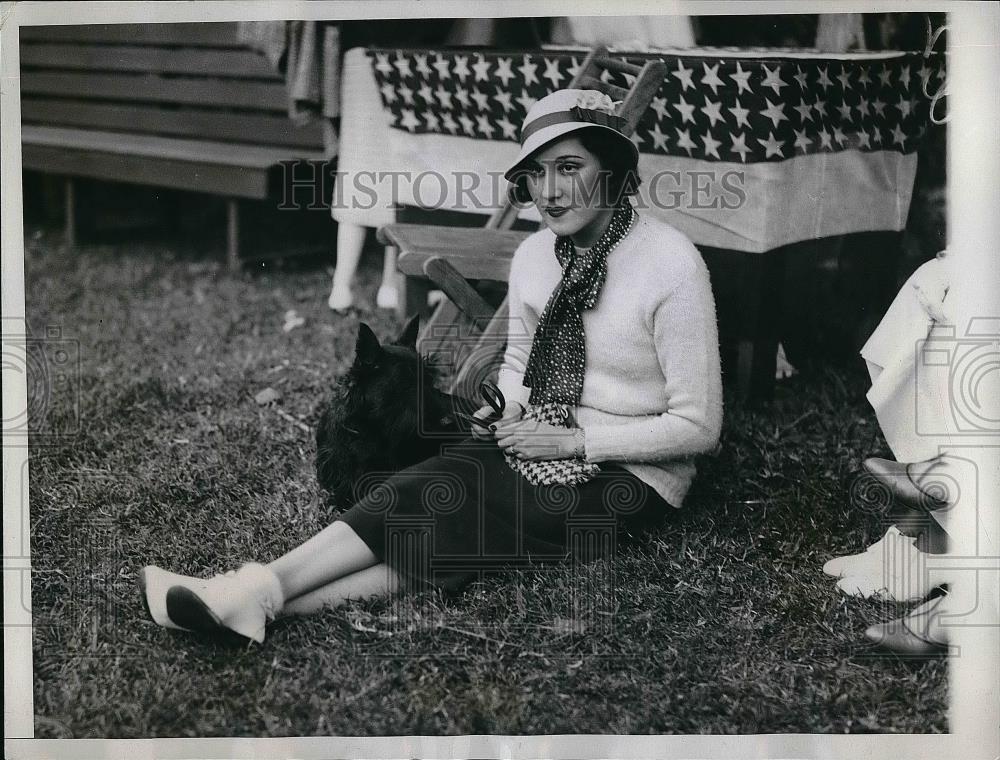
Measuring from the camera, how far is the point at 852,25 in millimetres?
2271

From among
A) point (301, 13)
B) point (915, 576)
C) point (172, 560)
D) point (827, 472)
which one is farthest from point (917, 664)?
point (301, 13)

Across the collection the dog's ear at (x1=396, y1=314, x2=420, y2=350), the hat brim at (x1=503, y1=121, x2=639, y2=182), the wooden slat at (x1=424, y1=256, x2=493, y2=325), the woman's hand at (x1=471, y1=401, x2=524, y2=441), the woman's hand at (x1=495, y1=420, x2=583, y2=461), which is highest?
the hat brim at (x1=503, y1=121, x2=639, y2=182)

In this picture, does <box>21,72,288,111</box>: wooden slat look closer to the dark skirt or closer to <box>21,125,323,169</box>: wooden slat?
<box>21,125,323,169</box>: wooden slat

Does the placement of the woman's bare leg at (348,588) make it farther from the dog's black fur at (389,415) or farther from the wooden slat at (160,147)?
the wooden slat at (160,147)

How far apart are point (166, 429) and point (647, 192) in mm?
1505

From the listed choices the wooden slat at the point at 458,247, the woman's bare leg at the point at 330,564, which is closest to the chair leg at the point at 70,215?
the wooden slat at the point at 458,247

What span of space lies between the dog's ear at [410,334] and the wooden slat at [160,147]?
607mm

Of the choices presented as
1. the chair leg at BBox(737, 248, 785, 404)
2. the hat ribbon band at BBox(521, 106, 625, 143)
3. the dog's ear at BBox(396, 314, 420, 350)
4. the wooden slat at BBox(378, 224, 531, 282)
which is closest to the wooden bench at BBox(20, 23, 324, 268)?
the wooden slat at BBox(378, 224, 531, 282)

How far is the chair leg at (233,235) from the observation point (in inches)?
107

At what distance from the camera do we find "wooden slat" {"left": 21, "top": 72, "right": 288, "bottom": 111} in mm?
2766

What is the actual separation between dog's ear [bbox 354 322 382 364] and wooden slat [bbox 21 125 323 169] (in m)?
0.66

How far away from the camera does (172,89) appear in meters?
2.91

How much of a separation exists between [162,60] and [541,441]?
1.71 metres

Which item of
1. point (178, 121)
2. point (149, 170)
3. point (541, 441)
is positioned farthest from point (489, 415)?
point (178, 121)
